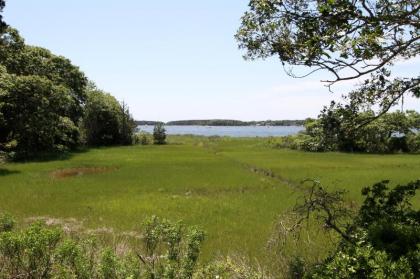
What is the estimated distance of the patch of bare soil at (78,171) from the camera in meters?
31.0

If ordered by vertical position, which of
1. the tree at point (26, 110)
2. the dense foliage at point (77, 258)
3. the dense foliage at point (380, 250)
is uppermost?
the tree at point (26, 110)

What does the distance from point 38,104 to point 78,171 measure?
9.86 meters

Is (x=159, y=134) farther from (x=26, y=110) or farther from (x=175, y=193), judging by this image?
(x=175, y=193)

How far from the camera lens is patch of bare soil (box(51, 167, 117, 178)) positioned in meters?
31.0

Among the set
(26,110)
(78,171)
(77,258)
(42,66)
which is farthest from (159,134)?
(77,258)

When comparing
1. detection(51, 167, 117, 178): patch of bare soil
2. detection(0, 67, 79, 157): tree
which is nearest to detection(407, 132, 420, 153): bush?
detection(51, 167, 117, 178): patch of bare soil

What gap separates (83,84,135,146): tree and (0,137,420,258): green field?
30.6m

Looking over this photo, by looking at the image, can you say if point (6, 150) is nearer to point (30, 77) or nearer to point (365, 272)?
point (30, 77)

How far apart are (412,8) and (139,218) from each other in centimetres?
1308

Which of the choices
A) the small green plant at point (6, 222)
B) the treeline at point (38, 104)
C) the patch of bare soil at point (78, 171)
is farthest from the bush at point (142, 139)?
the small green plant at point (6, 222)

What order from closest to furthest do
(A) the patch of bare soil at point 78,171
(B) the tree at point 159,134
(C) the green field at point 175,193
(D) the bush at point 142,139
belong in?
(C) the green field at point 175,193, (A) the patch of bare soil at point 78,171, (D) the bush at point 142,139, (B) the tree at point 159,134

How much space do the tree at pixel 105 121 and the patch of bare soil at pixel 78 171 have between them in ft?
110

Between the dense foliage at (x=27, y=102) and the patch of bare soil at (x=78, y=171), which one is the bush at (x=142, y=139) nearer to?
the dense foliage at (x=27, y=102)

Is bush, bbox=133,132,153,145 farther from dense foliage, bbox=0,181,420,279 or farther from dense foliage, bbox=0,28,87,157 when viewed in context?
dense foliage, bbox=0,181,420,279
